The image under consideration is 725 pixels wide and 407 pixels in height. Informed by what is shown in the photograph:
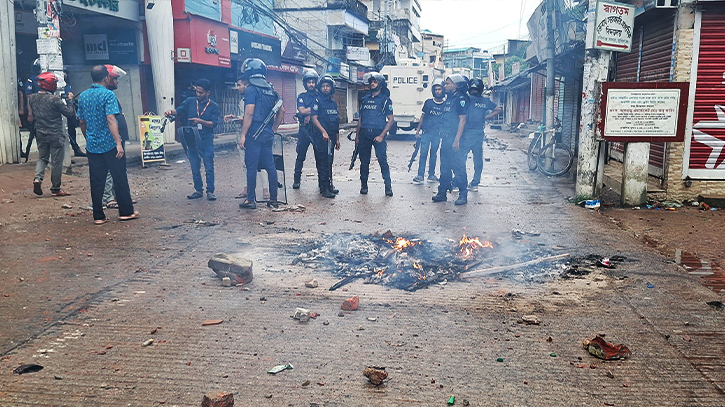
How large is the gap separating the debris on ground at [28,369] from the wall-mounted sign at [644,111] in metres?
7.72

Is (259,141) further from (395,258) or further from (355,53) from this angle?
(355,53)

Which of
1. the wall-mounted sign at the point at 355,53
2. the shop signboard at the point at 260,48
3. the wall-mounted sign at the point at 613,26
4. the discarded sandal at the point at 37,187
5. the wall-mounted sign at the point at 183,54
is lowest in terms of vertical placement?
the discarded sandal at the point at 37,187

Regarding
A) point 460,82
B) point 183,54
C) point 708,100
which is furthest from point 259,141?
point 183,54

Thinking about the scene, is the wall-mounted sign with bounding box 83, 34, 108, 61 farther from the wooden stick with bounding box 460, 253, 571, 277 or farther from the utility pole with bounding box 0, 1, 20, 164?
the wooden stick with bounding box 460, 253, 571, 277

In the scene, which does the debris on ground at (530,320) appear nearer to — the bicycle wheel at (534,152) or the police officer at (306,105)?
the police officer at (306,105)

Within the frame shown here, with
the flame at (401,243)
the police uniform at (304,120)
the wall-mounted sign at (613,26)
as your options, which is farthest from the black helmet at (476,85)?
the flame at (401,243)

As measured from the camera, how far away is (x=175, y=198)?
936 centimetres

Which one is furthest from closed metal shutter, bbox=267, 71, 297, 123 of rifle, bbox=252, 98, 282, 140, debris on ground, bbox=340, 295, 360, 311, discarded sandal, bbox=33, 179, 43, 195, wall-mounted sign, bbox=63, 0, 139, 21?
debris on ground, bbox=340, 295, 360, 311

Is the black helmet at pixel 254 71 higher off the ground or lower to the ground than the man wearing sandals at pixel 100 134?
higher

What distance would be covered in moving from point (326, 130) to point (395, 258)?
15.0 feet

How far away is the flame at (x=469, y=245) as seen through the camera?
18.8ft

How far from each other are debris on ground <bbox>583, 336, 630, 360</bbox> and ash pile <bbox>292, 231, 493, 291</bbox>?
159 cm

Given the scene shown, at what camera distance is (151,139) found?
13.4m

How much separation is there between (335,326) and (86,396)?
162 cm
